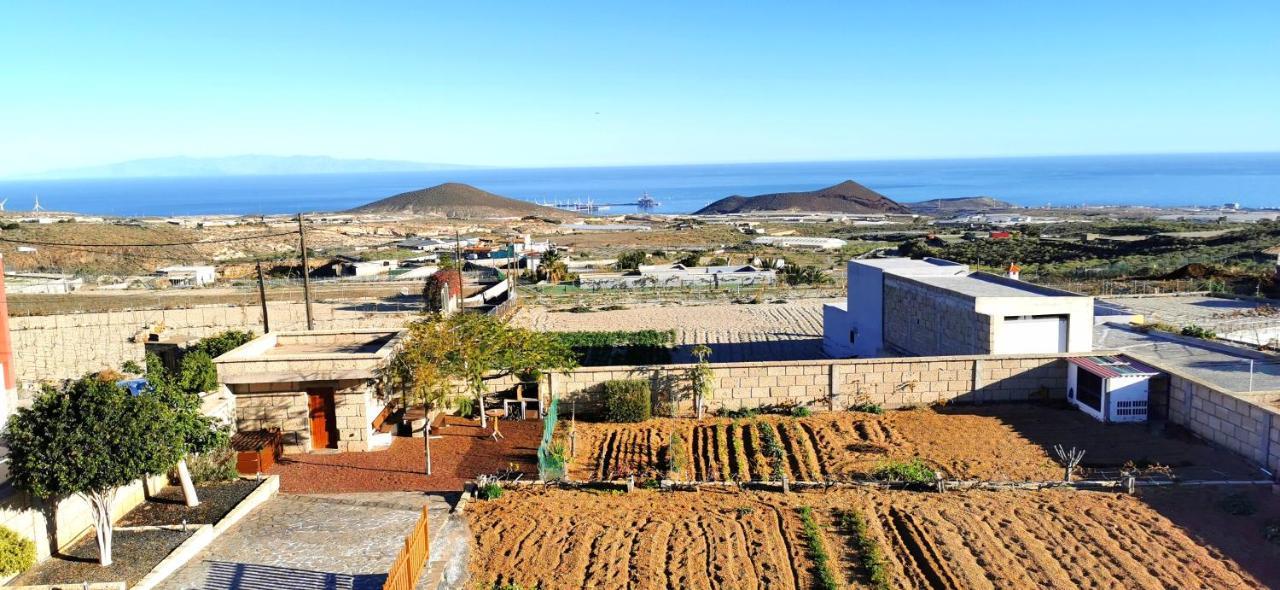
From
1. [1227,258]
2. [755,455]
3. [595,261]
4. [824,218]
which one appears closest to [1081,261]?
[1227,258]

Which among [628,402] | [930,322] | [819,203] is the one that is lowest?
[819,203]

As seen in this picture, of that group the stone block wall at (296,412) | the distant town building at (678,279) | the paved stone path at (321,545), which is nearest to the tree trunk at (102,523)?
the paved stone path at (321,545)

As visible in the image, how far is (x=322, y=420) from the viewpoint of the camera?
16.6 meters

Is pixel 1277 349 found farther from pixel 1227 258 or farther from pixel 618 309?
pixel 1227 258

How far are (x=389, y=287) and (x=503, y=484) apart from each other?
3335cm

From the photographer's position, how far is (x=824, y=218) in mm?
131375

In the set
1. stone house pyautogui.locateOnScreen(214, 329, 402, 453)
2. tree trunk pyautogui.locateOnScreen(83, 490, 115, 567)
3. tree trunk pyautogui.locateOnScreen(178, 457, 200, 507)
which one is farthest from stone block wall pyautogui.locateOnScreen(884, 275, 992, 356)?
tree trunk pyautogui.locateOnScreen(83, 490, 115, 567)

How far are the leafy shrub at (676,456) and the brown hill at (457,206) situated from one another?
12381cm

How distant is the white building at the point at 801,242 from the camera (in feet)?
256

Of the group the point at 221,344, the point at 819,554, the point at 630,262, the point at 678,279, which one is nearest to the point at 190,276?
the point at 630,262

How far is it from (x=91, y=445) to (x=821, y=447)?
36.1 feet

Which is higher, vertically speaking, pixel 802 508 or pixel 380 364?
pixel 380 364

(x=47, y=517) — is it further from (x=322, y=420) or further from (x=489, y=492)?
(x=489, y=492)

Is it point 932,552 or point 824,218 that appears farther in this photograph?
point 824,218
